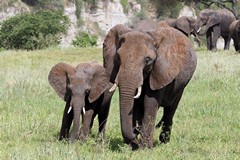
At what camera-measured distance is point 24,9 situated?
8625 centimetres

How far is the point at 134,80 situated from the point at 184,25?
1953 centimetres

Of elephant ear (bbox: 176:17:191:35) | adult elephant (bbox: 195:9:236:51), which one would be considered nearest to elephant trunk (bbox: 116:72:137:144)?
elephant ear (bbox: 176:17:191:35)

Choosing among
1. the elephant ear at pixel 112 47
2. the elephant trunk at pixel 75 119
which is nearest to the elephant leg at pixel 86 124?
the elephant trunk at pixel 75 119

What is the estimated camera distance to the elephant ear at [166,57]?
7336 millimetres

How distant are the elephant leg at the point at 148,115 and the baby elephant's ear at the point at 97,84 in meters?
1.47

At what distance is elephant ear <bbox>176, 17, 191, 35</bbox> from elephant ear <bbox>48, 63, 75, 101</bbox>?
16.7 m

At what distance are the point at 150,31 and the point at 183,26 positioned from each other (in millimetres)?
18673

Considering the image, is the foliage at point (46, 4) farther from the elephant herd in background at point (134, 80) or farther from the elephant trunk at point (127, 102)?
the elephant trunk at point (127, 102)

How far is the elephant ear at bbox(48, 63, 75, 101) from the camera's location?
909cm

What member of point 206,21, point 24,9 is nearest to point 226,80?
→ point 206,21

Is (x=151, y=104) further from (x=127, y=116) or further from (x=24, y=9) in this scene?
(x=24, y=9)

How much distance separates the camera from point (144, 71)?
282 inches

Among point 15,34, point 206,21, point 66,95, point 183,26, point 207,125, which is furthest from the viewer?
point 15,34

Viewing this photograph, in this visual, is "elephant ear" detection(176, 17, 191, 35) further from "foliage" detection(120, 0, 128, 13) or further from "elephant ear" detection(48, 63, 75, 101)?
"foliage" detection(120, 0, 128, 13)
